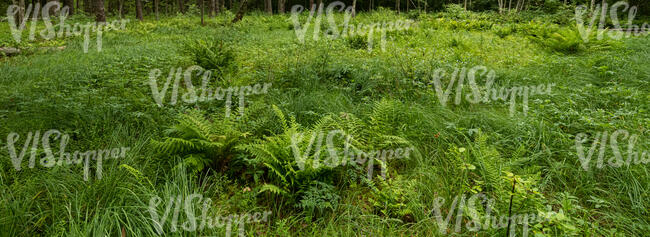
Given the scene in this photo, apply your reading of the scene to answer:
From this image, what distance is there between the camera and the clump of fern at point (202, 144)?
116 inches

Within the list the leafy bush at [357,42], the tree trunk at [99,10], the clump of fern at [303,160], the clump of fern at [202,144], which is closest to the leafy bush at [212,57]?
the clump of fern at [202,144]

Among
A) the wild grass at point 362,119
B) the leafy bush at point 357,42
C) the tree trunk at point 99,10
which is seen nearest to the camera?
the wild grass at point 362,119

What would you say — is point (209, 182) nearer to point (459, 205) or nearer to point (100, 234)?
point (100, 234)

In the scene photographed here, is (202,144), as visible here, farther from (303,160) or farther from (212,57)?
(212,57)

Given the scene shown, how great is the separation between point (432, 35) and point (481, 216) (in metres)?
9.60

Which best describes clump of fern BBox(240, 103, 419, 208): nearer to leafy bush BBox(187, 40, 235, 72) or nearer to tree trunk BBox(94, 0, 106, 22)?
leafy bush BBox(187, 40, 235, 72)

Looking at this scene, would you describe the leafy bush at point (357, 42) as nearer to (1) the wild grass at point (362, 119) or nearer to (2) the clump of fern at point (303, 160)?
(1) the wild grass at point (362, 119)

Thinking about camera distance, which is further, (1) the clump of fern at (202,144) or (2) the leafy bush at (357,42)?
(2) the leafy bush at (357,42)

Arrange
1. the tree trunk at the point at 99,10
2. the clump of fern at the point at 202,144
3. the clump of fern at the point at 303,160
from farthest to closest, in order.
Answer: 1. the tree trunk at the point at 99,10
2. the clump of fern at the point at 202,144
3. the clump of fern at the point at 303,160

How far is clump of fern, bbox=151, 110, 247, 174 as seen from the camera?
2.96 meters

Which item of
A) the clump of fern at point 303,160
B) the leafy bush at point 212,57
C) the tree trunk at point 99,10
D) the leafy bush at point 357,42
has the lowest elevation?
the clump of fern at point 303,160

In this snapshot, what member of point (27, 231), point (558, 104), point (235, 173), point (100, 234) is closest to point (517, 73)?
point (558, 104)

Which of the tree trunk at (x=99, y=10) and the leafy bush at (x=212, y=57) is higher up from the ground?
the tree trunk at (x=99, y=10)

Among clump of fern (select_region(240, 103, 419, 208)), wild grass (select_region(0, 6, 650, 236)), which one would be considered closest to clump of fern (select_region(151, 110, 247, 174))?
wild grass (select_region(0, 6, 650, 236))
